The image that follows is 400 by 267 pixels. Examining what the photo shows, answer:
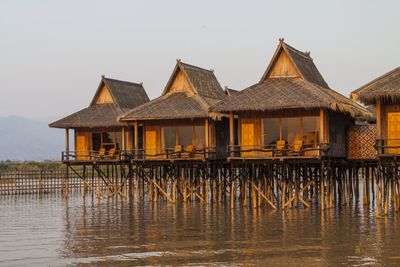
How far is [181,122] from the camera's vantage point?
3300 centimetres

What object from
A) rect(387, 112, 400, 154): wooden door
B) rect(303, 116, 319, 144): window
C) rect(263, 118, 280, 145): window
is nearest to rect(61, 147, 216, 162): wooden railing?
rect(263, 118, 280, 145): window

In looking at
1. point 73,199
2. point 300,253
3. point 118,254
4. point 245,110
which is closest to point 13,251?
point 118,254

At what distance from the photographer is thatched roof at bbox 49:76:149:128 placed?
36531mm

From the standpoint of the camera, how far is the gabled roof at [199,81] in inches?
1366

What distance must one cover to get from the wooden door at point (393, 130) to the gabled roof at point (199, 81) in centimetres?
1110

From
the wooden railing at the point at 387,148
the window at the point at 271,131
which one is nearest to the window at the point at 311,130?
the window at the point at 271,131

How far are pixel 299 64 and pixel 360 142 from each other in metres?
4.24

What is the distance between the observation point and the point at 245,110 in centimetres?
2880

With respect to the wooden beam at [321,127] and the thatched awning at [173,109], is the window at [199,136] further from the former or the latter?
the wooden beam at [321,127]

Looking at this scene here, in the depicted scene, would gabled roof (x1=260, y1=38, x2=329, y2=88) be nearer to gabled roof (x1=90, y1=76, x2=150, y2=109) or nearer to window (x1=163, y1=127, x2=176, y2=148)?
window (x1=163, y1=127, x2=176, y2=148)

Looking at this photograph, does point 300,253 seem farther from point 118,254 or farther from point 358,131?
point 358,131

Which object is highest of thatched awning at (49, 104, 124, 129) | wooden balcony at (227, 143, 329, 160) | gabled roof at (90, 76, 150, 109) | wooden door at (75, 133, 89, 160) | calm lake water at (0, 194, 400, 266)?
gabled roof at (90, 76, 150, 109)

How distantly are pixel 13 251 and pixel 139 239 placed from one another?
12.3ft

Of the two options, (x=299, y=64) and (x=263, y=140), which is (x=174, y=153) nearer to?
(x=263, y=140)
